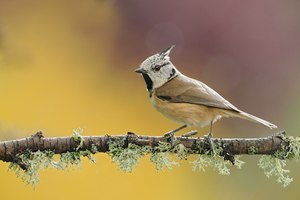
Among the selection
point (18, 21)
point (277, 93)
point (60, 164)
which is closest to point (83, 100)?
point (18, 21)

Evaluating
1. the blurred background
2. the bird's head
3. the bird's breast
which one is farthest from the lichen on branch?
the blurred background

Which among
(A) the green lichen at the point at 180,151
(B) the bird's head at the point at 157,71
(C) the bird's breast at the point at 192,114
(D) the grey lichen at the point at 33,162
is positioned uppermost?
(B) the bird's head at the point at 157,71

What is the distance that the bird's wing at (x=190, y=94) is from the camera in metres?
3.18

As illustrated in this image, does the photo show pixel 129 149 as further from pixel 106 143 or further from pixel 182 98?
pixel 182 98

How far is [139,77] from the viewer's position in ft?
19.1

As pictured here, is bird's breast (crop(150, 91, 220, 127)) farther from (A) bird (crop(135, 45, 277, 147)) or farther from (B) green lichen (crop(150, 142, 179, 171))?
(B) green lichen (crop(150, 142, 179, 171))

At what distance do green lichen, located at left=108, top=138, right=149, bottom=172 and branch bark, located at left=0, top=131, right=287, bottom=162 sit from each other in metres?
0.01

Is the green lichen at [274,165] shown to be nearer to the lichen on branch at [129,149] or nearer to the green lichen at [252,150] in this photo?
the lichen on branch at [129,149]

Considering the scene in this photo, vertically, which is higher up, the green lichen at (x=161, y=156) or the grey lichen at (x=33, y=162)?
the grey lichen at (x=33, y=162)

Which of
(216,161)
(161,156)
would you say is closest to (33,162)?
(161,156)

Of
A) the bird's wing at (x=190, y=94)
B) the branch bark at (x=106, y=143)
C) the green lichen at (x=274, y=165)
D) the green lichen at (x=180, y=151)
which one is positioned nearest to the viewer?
the branch bark at (x=106, y=143)

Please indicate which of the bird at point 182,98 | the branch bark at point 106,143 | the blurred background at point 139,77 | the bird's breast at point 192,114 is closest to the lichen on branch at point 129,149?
the branch bark at point 106,143

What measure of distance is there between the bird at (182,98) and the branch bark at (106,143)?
30cm

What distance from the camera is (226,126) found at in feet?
18.6
